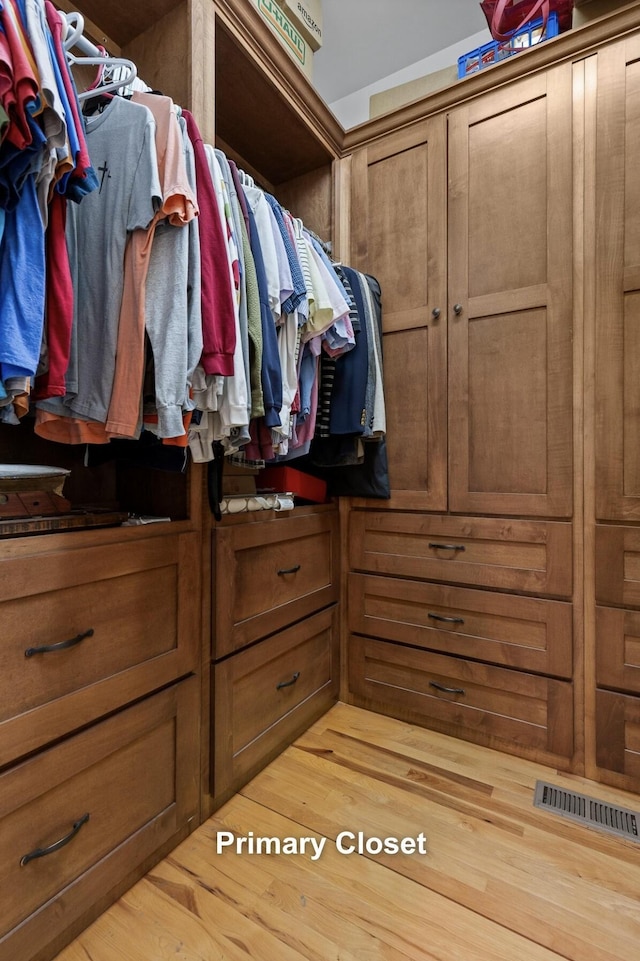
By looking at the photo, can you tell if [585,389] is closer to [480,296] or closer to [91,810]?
[480,296]

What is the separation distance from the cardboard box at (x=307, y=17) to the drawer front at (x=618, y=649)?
2107mm

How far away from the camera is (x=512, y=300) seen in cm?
151

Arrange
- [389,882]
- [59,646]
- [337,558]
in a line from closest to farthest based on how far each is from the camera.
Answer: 1. [59,646]
2. [389,882]
3. [337,558]

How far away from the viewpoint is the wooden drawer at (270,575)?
4.13 ft

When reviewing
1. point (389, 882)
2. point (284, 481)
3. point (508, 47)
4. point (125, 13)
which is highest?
point (508, 47)

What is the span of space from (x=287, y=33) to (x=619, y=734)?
241cm

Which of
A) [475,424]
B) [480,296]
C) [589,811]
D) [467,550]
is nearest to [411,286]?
[480,296]

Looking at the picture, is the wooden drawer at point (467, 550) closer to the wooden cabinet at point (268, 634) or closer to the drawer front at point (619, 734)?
the wooden cabinet at point (268, 634)

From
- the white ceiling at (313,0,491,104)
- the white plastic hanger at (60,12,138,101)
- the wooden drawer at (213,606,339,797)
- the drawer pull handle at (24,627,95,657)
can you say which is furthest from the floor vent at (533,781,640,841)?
the white ceiling at (313,0,491,104)

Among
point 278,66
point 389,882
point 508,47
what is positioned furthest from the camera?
point 508,47

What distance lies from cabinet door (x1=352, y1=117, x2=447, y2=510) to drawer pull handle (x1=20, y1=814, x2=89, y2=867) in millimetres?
1240

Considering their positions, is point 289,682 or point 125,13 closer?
point 125,13

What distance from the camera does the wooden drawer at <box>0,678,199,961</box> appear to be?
82cm

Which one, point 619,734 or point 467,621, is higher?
point 467,621
